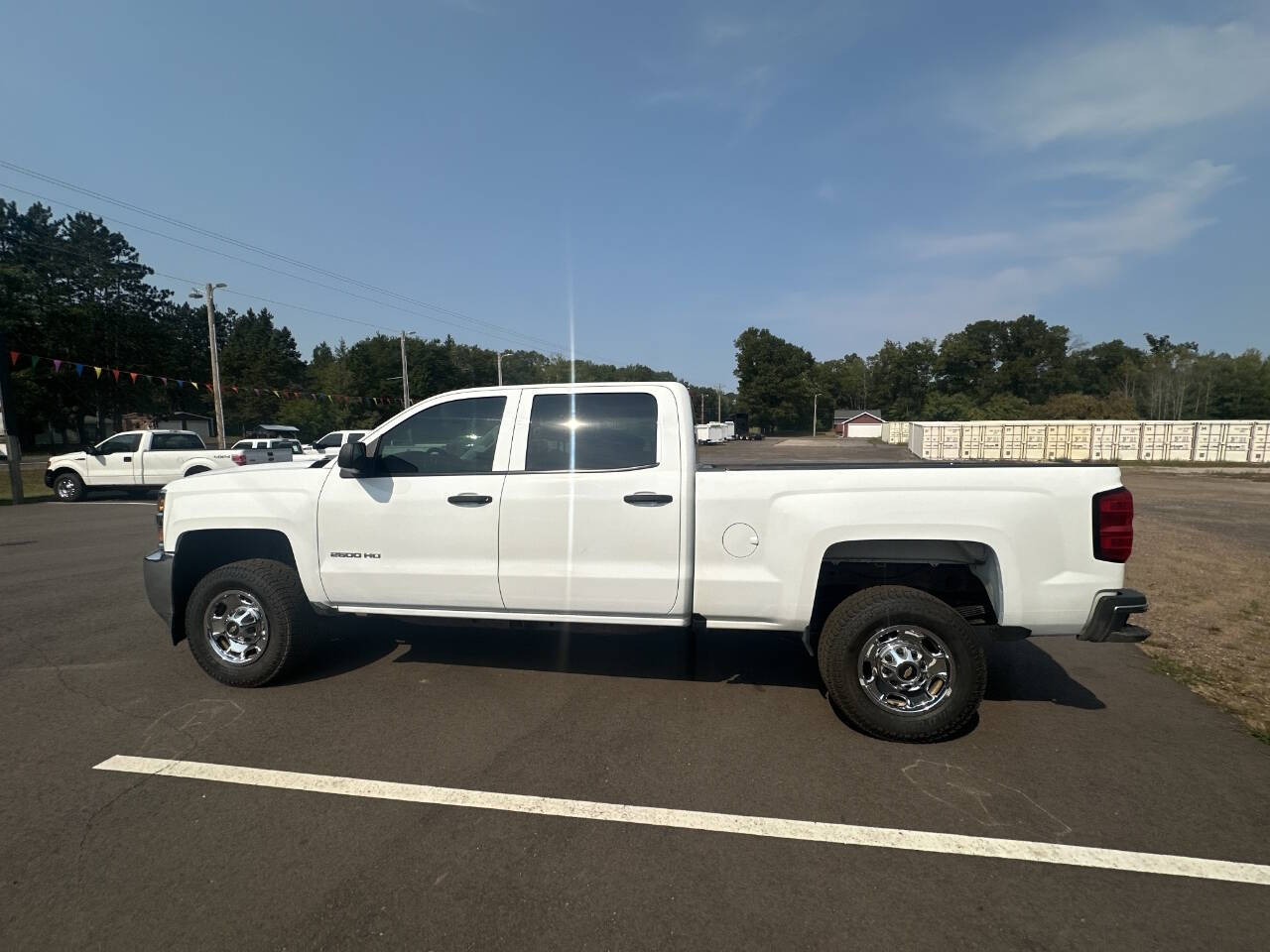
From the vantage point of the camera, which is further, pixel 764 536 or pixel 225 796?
pixel 764 536

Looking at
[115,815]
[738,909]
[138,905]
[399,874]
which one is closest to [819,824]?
[738,909]

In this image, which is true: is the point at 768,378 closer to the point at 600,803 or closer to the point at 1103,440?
the point at 1103,440

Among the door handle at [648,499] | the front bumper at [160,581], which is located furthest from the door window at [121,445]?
the door handle at [648,499]

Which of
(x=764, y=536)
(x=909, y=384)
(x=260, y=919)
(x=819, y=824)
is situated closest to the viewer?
(x=260, y=919)

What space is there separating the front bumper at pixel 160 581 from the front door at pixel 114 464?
16633 mm

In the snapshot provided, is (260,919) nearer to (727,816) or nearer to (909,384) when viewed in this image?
(727,816)

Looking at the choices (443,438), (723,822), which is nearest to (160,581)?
(443,438)

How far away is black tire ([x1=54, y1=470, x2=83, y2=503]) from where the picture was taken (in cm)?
1784

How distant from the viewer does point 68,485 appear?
17.9 metres

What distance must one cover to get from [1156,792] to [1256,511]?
1589 cm

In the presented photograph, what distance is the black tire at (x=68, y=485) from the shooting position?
58.5 feet

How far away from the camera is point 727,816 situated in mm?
3012

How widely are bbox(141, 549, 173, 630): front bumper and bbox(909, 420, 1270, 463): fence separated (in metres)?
39.6

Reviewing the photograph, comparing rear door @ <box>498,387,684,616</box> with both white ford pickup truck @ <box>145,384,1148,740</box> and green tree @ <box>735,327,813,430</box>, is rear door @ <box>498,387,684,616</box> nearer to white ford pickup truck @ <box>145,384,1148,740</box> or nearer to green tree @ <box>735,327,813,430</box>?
white ford pickup truck @ <box>145,384,1148,740</box>
